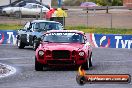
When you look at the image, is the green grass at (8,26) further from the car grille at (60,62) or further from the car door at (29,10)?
the car grille at (60,62)

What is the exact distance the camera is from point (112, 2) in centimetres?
10400

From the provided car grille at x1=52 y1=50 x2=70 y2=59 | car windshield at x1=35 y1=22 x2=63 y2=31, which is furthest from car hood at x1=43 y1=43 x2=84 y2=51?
car windshield at x1=35 y1=22 x2=63 y2=31

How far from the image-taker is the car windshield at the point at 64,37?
19609 mm

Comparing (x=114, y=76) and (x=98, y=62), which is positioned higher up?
(x=114, y=76)

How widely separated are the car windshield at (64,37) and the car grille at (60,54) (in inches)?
55.5

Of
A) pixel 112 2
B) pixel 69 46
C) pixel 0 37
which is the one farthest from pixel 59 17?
pixel 112 2

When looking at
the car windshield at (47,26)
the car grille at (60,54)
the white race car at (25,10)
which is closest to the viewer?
the car grille at (60,54)

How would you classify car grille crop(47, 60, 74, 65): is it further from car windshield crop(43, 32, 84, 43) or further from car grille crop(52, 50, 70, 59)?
car windshield crop(43, 32, 84, 43)

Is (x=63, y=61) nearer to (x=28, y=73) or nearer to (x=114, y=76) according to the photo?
(x=28, y=73)

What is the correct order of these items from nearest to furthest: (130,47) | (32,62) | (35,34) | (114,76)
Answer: (114,76) < (32,62) < (35,34) < (130,47)

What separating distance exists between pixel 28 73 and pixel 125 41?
1613 centimetres

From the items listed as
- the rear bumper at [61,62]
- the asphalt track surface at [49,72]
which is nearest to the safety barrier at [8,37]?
the asphalt track surface at [49,72]

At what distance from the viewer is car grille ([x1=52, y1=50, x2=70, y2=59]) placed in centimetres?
1811

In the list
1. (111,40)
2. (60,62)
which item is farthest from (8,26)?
(60,62)
